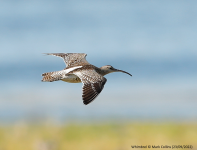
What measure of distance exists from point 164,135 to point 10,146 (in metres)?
6.49

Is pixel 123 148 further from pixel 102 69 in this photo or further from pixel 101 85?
pixel 101 85

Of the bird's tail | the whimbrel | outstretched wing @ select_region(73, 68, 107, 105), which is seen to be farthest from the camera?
the bird's tail

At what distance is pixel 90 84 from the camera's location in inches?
345

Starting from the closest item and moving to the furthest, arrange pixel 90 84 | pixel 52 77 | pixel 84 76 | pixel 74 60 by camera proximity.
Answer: pixel 90 84, pixel 84 76, pixel 52 77, pixel 74 60

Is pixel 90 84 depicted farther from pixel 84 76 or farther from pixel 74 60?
pixel 74 60

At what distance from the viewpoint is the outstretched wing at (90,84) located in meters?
8.17

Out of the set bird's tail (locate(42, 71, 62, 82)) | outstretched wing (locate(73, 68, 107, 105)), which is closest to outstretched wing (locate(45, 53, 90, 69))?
bird's tail (locate(42, 71, 62, 82))

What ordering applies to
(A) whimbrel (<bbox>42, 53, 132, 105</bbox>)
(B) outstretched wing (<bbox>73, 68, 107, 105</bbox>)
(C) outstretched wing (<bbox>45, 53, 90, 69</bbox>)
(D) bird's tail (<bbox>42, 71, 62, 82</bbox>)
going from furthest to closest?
(C) outstretched wing (<bbox>45, 53, 90, 69</bbox>) < (D) bird's tail (<bbox>42, 71, 62, 82</bbox>) < (A) whimbrel (<bbox>42, 53, 132, 105</bbox>) < (B) outstretched wing (<bbox>73, 68, 107, 105</bbox>)

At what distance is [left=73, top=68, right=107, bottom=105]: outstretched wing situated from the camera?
817cm

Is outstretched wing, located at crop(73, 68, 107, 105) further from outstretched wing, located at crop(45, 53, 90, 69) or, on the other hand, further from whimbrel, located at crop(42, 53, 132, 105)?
outstretched wing, located at crop(45, 53, 90, 69)

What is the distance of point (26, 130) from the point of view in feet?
52.9

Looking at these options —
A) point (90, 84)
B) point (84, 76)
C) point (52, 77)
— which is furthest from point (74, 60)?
point (90, 84)

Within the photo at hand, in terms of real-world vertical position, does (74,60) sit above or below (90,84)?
above

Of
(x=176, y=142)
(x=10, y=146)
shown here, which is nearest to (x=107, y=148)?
(x=176, y=142)
